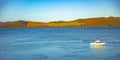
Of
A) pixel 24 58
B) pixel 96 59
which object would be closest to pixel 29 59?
pixel 24 58

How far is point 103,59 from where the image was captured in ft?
25.0

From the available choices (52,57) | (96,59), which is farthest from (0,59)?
(96,59)

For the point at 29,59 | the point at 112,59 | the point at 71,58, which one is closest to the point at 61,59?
the point at 71,58

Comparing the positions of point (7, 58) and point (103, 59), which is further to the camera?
point (7, 58)

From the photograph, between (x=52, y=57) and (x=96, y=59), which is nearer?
(x=96, y=59)

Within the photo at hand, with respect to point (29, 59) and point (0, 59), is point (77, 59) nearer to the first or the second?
point (29, 59)

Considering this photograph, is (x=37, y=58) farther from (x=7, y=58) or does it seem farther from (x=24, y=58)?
(x=7, y=58)

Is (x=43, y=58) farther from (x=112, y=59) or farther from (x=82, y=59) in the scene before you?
(x=112, y=59)

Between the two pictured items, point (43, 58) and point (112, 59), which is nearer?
point (112, 59)

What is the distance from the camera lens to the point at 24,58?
8078 millimetres

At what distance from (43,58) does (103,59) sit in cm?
173

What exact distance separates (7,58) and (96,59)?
2.61 meters

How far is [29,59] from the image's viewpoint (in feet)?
25.9

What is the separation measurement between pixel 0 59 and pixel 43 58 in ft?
4.10
